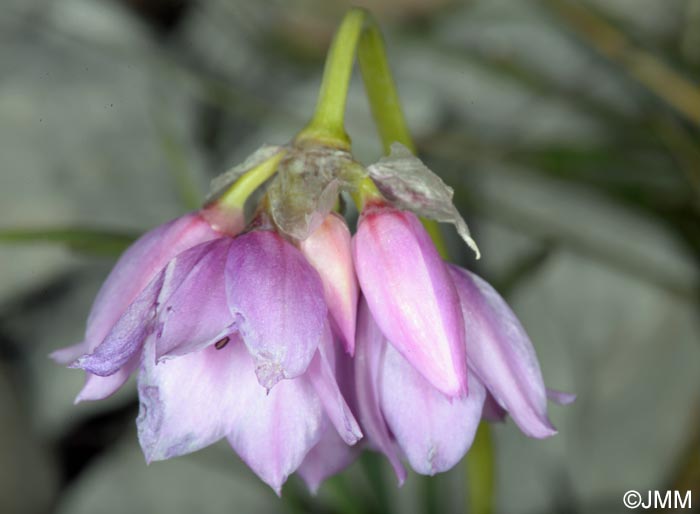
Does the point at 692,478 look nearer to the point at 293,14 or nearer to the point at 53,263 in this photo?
the point at 53,263

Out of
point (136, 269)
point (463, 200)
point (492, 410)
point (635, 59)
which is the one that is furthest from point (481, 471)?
point (635, 59)

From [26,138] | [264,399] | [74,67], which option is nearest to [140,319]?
[264,399]

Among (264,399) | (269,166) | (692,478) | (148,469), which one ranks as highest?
(269,166)

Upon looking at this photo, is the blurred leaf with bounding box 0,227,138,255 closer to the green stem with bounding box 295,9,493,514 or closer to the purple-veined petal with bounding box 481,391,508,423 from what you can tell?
the green stem with bounding box 295,9,493,514

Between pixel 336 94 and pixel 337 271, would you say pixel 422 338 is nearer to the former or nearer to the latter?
pixel 337 271

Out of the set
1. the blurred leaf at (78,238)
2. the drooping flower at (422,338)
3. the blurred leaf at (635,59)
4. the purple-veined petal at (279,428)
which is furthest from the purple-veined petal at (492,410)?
the blurred leaf at (635,59)

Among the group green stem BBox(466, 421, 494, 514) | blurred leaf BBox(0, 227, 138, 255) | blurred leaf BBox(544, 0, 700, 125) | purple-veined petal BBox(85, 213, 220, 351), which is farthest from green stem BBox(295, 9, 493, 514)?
blurred leaf BBox(544, 0, 700, 125)

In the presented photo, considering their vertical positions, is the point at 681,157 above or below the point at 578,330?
above

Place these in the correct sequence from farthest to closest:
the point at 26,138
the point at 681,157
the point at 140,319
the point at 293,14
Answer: the point at 293,14
the point at 26,138
the point at 681,157
the point at 140,319
